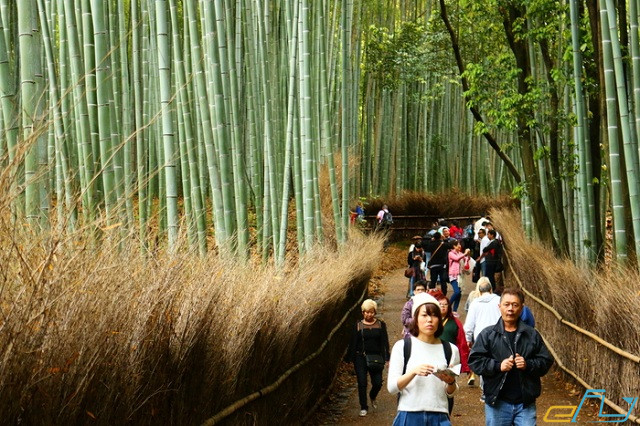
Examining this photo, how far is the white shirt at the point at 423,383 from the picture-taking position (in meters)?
3.95

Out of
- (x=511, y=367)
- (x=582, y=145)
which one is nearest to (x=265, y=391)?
(x=511, y=367)

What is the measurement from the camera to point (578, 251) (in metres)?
11.0

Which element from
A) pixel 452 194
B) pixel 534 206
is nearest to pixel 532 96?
pixel 534 206

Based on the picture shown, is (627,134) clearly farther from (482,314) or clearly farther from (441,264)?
(441,264)

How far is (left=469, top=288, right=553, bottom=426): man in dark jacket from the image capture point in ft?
13.4

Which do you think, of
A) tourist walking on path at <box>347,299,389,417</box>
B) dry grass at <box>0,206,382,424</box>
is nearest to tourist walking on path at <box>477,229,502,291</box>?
tourist walking on path at <box>347,299,389,417</box>

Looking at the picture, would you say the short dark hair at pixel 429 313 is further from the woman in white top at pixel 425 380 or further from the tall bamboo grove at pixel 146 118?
the tall bamboo grove at pixel 146 118

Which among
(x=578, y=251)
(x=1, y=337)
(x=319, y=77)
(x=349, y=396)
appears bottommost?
(x=349, y=396)

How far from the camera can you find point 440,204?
24469 mm

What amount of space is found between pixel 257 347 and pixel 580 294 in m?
3.93

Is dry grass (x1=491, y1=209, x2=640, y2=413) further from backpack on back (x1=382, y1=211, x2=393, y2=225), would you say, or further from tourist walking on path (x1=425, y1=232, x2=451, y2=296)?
backpack on back (x1=382, y1=211, x2=393, y2=225)

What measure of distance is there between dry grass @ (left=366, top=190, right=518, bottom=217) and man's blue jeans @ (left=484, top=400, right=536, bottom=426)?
19159mm

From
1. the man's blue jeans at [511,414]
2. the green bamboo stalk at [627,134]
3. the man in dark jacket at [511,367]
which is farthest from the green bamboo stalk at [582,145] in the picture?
the man's blue jeans at [511,414]

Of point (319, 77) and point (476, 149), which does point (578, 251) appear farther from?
point (476, 149)
